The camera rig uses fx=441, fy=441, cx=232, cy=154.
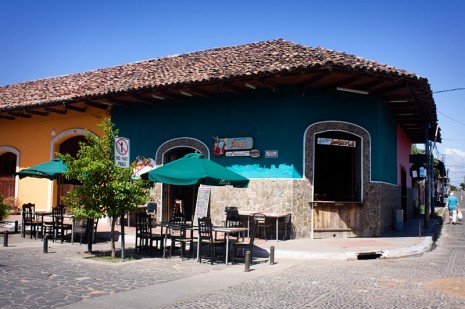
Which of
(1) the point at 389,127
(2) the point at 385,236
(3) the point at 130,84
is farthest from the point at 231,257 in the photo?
(1) the point at 389,127

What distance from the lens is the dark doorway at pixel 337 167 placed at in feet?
45.5

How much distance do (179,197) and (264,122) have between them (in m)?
4.45

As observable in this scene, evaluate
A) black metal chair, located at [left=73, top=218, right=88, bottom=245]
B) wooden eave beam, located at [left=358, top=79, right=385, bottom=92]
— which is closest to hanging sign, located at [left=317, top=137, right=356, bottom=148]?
wooden eave beam, located at [left=358, top=79, right=385, bottom=92]

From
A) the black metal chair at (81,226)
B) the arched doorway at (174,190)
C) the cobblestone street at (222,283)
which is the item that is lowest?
the cobblestone street at (222,283)

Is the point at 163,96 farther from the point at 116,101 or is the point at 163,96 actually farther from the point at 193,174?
the point at 193,174

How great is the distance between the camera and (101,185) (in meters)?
9.71

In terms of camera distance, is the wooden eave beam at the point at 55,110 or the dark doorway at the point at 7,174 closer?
the wooden eave beam at the point at 55,110

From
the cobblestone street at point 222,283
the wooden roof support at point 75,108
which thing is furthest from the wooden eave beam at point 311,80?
the wooden roof support at point 75,108

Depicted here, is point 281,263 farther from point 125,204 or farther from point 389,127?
point 389,127

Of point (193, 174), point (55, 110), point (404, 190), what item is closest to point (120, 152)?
point (193, 174)

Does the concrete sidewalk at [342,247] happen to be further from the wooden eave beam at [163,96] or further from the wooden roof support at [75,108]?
the wooden roof support at [75,108]

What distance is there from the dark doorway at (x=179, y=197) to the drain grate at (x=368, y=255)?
6484 mm

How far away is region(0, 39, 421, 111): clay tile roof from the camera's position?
12.4 m

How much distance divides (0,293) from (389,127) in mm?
14512
